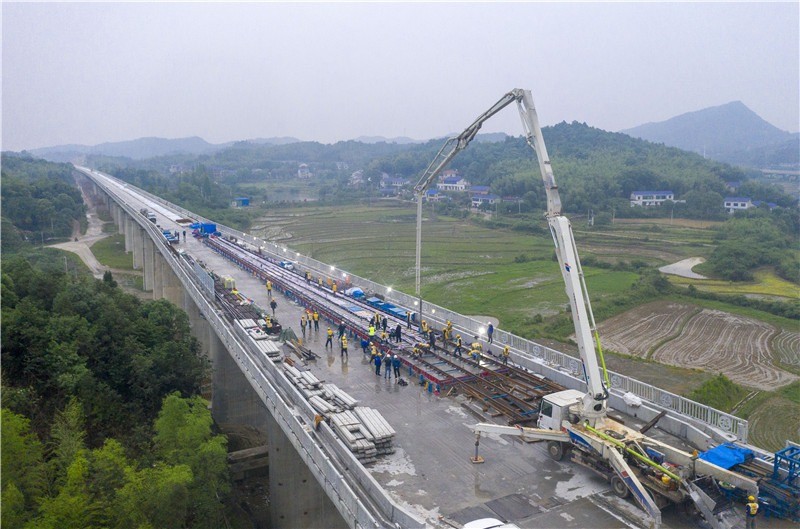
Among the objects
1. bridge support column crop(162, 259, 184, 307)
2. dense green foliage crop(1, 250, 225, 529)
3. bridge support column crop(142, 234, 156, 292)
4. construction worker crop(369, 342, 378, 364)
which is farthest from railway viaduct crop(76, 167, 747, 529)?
bridge support column crop(142, 234, 156, 292)

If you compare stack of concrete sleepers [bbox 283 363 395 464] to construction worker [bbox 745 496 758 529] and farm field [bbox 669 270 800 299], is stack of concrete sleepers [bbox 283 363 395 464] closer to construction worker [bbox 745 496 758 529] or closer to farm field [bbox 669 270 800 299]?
construction worker [bbox 745 496 758 529]

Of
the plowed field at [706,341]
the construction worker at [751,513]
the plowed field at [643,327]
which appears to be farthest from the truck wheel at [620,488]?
the plowed field at [643,327]

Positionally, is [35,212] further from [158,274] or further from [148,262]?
[158,274]

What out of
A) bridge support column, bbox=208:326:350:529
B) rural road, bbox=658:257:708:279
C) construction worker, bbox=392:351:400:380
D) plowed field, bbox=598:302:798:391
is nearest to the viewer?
bridge support column, bbox=208:326:350:529

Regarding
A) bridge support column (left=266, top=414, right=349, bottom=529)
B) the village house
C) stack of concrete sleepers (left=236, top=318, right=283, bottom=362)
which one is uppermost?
the village house

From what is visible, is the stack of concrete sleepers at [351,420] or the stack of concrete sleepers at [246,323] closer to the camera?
the stack of concrete sleepers at [351,420]

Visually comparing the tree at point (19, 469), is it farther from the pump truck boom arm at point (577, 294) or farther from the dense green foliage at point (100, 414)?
the pump truck boom arm at point (577, 294)
